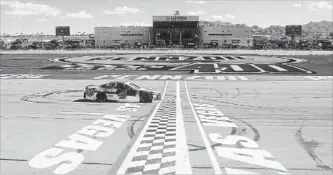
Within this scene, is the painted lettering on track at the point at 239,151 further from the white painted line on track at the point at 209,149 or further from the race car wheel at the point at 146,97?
the race car wheel at the point at 146,97

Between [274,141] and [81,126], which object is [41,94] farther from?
[274,141]

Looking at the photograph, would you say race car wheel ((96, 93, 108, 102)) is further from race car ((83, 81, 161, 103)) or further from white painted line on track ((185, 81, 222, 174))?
white painted line on track ((185, 81, 222, 174))

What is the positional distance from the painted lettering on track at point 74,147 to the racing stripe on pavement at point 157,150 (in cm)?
148

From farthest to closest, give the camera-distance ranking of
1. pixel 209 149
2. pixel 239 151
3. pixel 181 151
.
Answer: pixel 209 149, pixel 239 151, pixel 181 151

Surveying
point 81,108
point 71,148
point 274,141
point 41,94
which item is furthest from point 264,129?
point 41,94

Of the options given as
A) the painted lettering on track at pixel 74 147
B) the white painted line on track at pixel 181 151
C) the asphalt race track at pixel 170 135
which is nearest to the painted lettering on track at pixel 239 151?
the asphalt race track at pixel 170 135

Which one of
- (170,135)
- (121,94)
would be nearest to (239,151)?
(170,135)

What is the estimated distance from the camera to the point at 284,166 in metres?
10.6

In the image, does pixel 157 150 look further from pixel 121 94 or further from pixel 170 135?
pixel 121 94

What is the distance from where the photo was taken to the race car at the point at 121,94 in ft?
71.5

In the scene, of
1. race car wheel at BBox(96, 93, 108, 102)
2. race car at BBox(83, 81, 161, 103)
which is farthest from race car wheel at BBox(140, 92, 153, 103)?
race car wheel at BBox(96, 93, 108, 102)

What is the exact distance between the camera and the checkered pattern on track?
33.5 feet

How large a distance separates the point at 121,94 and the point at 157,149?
10.4 m

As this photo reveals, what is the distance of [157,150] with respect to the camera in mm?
11914
